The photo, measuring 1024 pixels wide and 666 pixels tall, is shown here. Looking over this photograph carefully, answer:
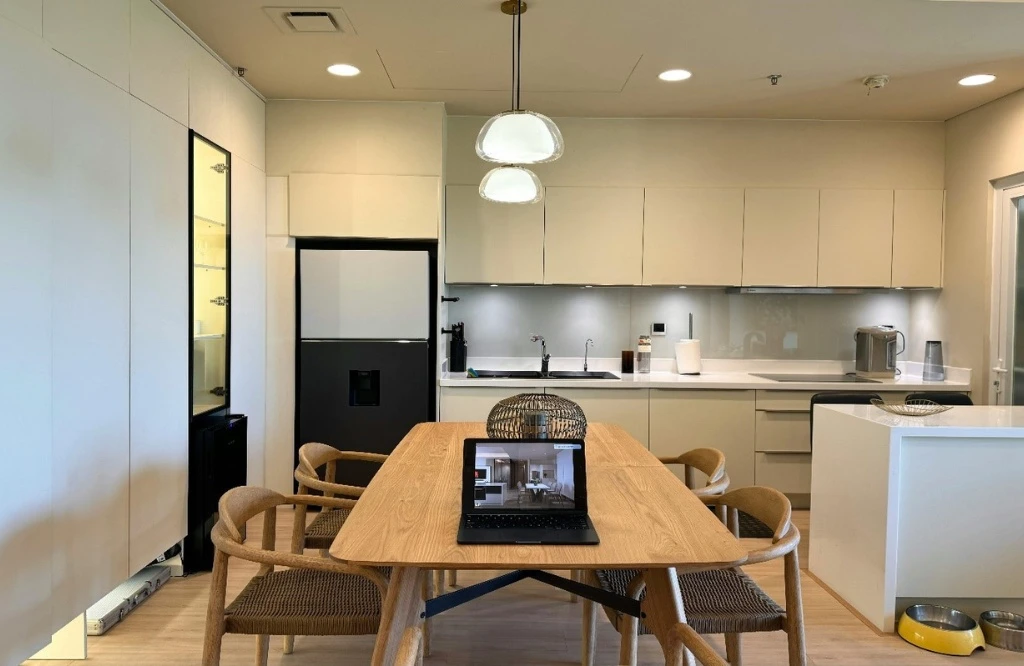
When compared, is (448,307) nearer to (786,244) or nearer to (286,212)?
(286,212)

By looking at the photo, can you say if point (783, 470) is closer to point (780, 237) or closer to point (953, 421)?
point (780, 237)

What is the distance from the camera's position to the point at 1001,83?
3.96 m

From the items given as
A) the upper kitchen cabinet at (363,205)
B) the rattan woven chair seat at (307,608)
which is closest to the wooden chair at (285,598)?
the rattan woven chair seat at (307,608)

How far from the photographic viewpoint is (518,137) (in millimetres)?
2393

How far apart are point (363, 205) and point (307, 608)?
2924 mm

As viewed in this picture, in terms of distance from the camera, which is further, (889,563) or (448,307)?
(448,307)

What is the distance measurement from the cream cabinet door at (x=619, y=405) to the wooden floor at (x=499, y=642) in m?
1.51

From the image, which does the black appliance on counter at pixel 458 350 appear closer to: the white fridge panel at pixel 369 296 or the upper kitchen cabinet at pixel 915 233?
the white fridge panel at pixel 369 296

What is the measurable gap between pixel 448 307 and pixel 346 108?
4.76 ft

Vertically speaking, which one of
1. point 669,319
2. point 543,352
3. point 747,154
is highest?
point 747,154

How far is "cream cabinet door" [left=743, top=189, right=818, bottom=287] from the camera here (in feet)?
15.7

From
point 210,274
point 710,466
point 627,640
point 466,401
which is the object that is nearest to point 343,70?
point 210,274

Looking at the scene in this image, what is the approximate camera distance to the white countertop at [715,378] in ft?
14.8

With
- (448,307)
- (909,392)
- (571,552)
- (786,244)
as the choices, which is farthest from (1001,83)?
(571,552)
